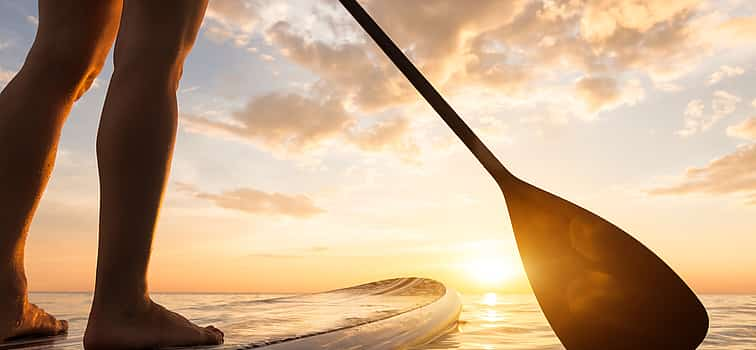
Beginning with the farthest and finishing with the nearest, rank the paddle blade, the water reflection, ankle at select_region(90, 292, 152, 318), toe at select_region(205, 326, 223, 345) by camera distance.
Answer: the water reflection < the paddle blade < toe at select_region(205, 326, 223, 345) < ankle at select_region(90, 292, 152, 318)

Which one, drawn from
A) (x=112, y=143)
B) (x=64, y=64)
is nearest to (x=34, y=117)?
(x=64, y=64)

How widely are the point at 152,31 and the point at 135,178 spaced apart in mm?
340

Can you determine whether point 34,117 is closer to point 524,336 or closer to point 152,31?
point 152,31

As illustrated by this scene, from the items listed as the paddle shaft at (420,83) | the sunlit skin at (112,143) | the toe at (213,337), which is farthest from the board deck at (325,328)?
the paddle shaft at (420,83)

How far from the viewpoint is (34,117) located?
149 cm

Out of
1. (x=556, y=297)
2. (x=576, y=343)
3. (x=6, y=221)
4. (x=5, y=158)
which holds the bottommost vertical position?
(x=576, y=343)

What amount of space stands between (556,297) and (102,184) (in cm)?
121

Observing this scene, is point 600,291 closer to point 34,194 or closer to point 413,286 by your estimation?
point 34,194

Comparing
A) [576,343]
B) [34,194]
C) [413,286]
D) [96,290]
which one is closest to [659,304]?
[576,343]

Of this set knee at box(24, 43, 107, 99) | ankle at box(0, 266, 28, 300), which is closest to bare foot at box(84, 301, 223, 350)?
ankle at box(0, 266, 28, 300)

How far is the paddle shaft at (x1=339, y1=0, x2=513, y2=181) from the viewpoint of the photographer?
175cm

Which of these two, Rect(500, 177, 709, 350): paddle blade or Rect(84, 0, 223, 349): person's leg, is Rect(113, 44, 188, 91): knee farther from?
Rect(500, 177, 709, 350): paddle blade

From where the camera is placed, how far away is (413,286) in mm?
4273

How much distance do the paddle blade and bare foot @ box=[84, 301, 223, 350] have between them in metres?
0.96
